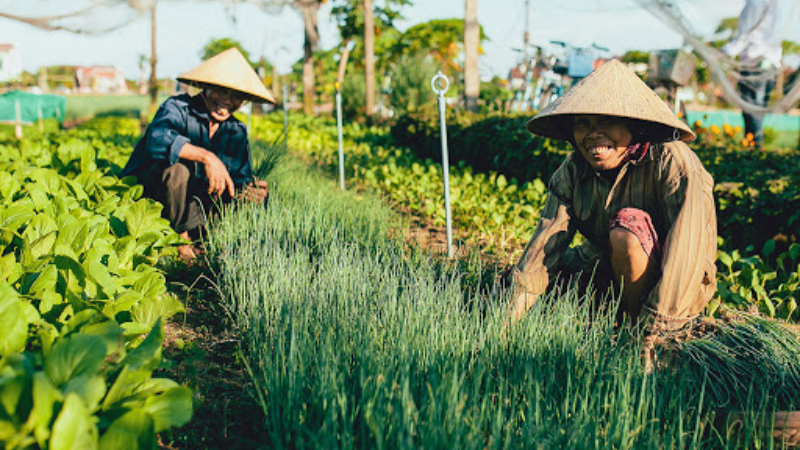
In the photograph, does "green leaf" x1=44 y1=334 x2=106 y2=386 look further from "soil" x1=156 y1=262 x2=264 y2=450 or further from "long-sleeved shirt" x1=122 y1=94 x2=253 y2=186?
"long-sleeved shirt" x1=122 y1=94 x2=253 y2=186

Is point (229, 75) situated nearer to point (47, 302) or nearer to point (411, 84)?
point (47, 302)

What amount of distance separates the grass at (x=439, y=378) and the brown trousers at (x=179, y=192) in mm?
1027

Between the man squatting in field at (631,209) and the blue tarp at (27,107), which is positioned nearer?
the man squatting in field at (631,209)

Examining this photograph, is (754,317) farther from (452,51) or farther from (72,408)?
(452,51)

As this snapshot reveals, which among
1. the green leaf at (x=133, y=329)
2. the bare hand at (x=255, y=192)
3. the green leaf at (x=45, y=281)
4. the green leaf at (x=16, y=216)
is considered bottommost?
the green leaf at (x=133, y=329)

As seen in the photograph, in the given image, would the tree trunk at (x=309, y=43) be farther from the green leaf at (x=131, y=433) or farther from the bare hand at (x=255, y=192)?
the green leaf at (x=131, y=433)

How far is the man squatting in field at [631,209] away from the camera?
196 cm

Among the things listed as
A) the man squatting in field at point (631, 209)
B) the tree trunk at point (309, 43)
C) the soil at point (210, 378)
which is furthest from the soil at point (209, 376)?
the tree trunk at point (309, 43)

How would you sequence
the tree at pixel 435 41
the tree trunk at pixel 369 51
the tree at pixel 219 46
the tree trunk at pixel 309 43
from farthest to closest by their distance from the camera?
the tree at pixel 219 46, the tree at pixel 435 41, the tree trunk at pixel 309 43, the tree trunk at pixel 369 51

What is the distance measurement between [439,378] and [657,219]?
42.7 inches

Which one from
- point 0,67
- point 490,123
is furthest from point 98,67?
point 490,123

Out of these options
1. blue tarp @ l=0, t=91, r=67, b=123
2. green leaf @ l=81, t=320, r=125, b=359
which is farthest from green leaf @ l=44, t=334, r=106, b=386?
blue tarp @ l=0, t=91, r=67, b=123

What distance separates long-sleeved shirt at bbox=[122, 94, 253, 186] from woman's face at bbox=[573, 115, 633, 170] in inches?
73.0

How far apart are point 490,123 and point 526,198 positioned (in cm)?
196
